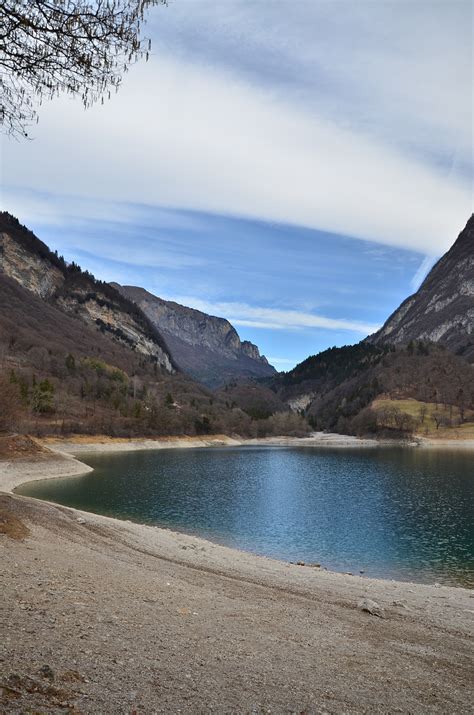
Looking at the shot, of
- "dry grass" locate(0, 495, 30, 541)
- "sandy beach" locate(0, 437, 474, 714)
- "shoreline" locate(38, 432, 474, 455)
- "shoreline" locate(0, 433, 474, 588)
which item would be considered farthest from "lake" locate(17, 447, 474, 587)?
"shoreline" locate(38, 432, 474, 455)

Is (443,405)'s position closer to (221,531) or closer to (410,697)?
(221,531)

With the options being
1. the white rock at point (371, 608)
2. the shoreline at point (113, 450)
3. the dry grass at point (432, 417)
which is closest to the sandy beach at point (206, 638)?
the white rock at point (371, 608)

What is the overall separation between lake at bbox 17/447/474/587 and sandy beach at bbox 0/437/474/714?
26.4 ft

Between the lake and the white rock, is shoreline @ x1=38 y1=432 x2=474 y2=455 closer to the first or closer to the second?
the lake

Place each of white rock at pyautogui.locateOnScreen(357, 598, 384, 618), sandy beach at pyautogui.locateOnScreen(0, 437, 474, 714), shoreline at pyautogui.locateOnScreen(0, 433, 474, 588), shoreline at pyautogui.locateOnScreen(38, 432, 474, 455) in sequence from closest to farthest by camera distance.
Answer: sandy beach at pyautogui.locateOnScreen(0, 437, 474, 714)
white rock at pyautogui.locateOnScreen(357, 598, 384, 618)
shoreline at pyautogui.locateOnScreen(0, 433, 474, 588)
shoreline at pyautogui.locateOnScreen(38, 432, 474, 455)

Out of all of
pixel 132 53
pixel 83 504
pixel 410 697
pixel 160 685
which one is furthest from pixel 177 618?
pixel 83 504

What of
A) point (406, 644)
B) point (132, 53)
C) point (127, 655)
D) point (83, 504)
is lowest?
point (83, 504)

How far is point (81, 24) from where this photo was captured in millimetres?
7215

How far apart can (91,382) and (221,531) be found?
135715 millimetres

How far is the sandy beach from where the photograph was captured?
255 inches

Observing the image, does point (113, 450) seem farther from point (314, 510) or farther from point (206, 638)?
point (206, 638)

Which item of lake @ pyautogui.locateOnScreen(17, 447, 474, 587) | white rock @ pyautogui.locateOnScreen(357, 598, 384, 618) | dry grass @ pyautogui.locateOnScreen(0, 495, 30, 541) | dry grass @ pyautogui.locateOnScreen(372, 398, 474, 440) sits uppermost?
dry grass @ pyautogui.locateOnScreen(372, 398, 474, 440)

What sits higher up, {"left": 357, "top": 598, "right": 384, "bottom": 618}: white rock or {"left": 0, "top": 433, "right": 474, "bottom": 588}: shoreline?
{"left": 357, "top": 598, "right": 384, "bottom": 618}: white rock

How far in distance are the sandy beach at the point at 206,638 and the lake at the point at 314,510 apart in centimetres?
806
